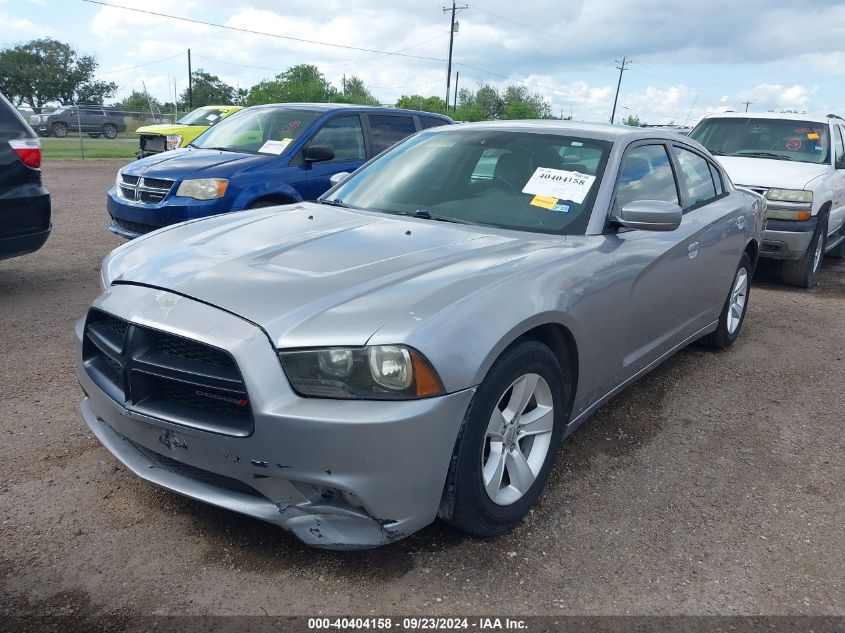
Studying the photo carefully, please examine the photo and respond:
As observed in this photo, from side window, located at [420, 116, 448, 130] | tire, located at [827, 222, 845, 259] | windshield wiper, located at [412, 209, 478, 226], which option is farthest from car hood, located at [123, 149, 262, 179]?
tire, located at [827, 222, 845, 259]

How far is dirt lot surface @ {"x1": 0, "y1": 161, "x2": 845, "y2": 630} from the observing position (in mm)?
2346

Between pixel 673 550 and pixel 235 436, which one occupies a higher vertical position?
pixel 235 436

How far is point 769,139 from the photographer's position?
27.3 feet

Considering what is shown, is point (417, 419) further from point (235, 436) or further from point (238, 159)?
point (238, 159)

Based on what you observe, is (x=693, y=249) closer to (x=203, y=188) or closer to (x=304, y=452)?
(x=304, y=452)

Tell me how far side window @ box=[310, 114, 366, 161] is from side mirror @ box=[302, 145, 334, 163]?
A: 0.83 ft

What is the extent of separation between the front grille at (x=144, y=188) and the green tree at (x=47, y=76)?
179ft

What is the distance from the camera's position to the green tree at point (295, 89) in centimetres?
4759

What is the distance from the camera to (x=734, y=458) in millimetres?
3531

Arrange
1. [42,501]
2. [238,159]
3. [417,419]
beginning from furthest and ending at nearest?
[238,159] → [42,501] → [417,419]

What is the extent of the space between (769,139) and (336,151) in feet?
17.1

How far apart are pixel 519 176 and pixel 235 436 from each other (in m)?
2.05

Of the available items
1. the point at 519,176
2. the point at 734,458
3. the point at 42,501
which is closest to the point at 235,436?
the point at 42,501

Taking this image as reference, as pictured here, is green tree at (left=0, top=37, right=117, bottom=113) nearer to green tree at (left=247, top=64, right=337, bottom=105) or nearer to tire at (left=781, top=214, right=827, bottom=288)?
green tree at (left=247, top=64, right=337, bottom=105)
